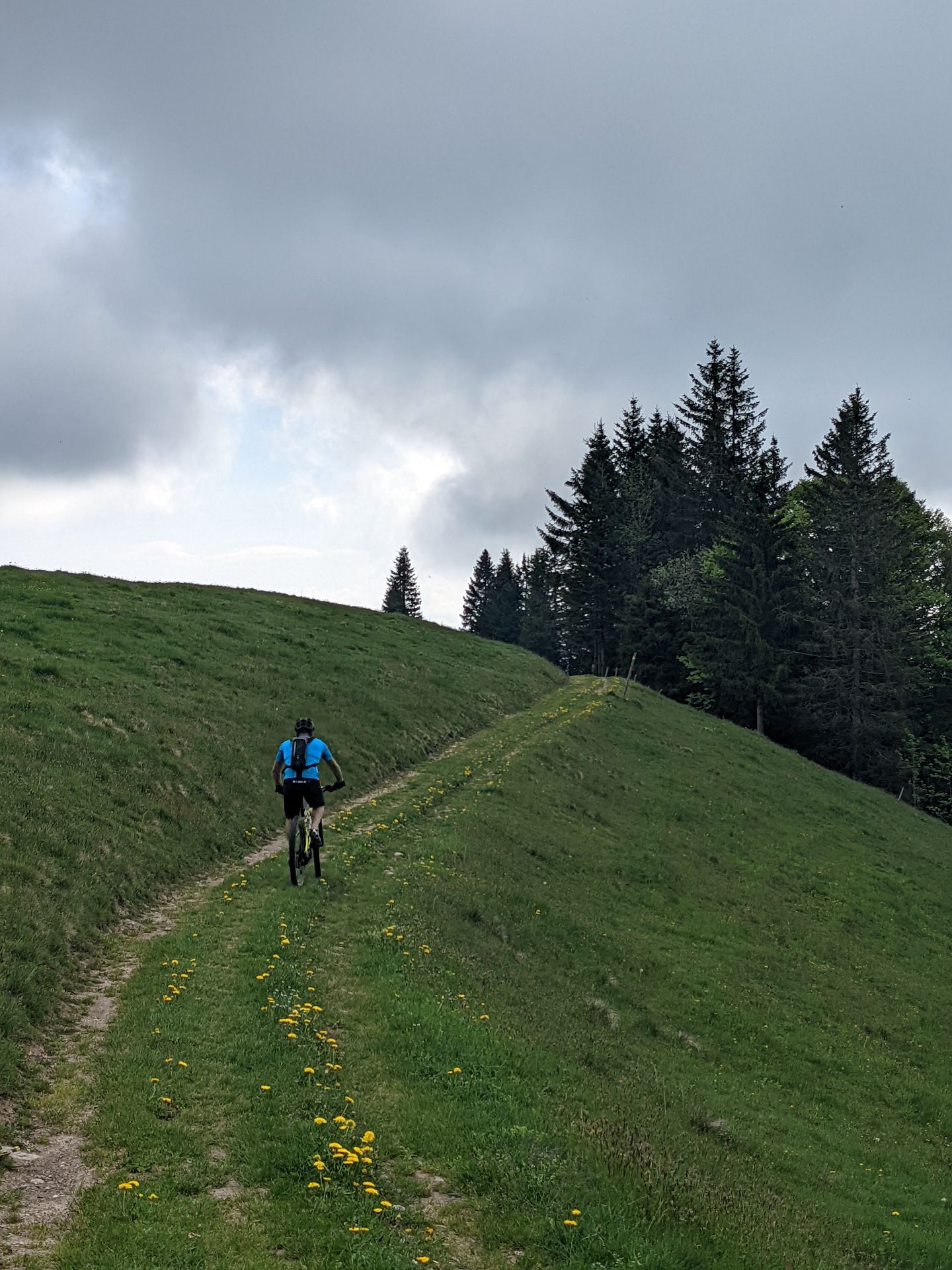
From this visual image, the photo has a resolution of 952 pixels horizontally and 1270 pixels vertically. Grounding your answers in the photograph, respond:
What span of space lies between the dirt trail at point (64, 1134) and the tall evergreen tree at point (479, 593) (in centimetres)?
12272

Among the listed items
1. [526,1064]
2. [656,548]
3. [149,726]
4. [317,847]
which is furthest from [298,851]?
[656,548]

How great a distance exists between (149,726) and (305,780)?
27.9 ft

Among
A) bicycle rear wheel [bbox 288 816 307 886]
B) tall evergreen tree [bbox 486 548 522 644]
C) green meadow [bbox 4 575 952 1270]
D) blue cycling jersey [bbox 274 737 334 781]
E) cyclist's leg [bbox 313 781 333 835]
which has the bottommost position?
green meadow [bbox 4 575 952 1270]

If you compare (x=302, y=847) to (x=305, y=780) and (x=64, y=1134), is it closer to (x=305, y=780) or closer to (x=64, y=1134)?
(x=305, y=780)

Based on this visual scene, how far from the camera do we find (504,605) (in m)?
134

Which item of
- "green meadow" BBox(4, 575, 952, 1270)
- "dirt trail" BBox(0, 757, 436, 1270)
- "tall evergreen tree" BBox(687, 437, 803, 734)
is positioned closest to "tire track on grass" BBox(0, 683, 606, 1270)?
"dirt trail" BBox(0, 757, 436, 1270)

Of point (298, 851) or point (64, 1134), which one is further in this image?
point (298, 851)

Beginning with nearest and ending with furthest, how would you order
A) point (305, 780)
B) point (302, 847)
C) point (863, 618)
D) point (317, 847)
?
1. point (305, 780)
2. point (302, 847)
3. point (317, 847)
4. point (863, 618)

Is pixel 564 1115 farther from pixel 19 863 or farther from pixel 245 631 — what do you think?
pixel 245 631

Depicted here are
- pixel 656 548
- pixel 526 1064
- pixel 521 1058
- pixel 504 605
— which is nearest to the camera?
pixel 526 1064

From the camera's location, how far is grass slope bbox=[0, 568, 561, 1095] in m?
13.0

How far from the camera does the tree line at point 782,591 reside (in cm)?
5825

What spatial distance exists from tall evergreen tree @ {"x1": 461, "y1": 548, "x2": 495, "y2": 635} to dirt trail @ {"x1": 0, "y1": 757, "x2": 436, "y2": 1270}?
122719 millimetres

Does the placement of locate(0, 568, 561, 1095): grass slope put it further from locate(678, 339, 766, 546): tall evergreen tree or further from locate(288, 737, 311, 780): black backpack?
locate(678, 339, 766, 546): tall evergreen tree
